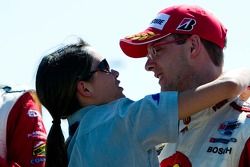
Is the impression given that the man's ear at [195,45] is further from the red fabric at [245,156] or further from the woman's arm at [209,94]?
the red fabric at [245,156]

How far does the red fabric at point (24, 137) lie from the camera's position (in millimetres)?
4141

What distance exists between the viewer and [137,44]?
3.59 meters

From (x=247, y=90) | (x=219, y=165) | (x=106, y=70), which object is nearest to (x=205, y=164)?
(x=219, y=165)

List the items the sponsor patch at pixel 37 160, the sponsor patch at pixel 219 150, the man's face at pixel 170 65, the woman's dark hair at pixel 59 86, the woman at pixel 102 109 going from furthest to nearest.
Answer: the sponsor patch at pixel 37 160, the man's face at pixel 170 65, the sponsor patch at pixel 219 150, the woman's dark hair at pixel 59 86, the woman at pixel 102 109

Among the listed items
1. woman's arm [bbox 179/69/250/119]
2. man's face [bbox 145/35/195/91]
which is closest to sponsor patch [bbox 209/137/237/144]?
woman's arm [bbox 179/69/250/119]

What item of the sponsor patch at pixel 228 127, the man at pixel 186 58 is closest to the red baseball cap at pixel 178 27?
the man at pixel 186 58

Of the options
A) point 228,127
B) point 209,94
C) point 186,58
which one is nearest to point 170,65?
point 186,58

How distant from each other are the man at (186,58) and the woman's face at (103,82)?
0.46m

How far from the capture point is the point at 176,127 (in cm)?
279

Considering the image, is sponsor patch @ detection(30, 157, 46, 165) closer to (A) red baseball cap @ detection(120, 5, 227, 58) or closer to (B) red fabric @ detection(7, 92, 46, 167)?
(B) red fabric @ detection(7, 92, 46, 167)

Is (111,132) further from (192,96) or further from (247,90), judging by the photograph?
(247,90)

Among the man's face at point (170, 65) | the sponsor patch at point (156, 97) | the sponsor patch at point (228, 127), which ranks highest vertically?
the sponsor patch at point (156, 97)

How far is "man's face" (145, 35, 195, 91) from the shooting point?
3.56 metres

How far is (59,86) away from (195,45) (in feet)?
3.03
